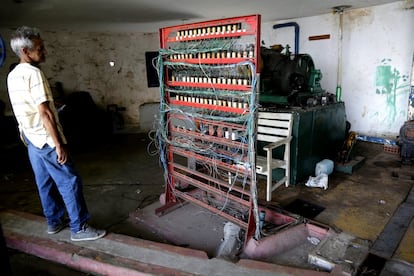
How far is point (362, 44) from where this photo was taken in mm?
4961

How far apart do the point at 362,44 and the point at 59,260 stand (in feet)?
17.3

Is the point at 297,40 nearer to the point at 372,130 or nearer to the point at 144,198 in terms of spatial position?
the point at 372,130

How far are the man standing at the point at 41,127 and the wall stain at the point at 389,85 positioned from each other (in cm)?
480

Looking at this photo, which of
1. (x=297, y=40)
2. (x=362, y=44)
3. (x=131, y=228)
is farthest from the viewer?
(x=297, y=40)

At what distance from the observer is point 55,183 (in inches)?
93.9

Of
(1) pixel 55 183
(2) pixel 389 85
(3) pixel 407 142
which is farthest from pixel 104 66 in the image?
(3) pixel 407 142

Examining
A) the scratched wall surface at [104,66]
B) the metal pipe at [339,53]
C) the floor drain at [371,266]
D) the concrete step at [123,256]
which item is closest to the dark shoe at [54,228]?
the concrete step at [123,256]

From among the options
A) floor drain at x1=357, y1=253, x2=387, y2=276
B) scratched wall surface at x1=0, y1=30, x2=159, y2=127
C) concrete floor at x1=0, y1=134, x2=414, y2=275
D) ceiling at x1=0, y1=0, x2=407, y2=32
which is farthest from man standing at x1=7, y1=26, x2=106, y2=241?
scratched wall surface at x1=0, y1=30, x2=159, y2=127

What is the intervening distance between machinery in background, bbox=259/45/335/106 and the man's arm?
2.80 m

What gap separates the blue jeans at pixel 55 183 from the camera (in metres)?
2.15

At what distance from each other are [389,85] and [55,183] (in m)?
5.01

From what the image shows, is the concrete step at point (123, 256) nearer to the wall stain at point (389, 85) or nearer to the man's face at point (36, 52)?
the man's face at point (36, 52)

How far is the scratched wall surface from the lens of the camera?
616 cm

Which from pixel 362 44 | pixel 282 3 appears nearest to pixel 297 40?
pixel 362 44
